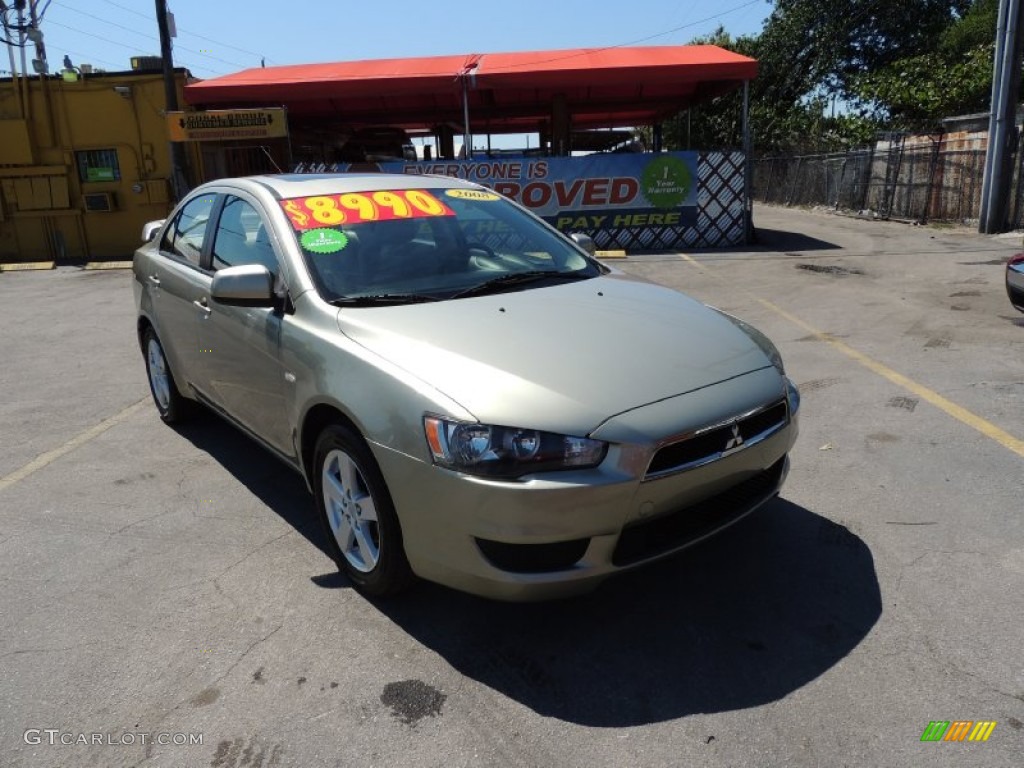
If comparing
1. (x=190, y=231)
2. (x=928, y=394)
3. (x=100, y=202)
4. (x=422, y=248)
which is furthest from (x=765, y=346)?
(x=100, y=202)

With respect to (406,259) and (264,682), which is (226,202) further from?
(264,682)

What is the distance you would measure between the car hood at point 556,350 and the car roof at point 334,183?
3.53 ft

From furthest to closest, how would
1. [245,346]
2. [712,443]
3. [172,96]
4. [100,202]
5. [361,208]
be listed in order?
[100,202]
[172,96]
[361,208]
[245,346]
[712,443]

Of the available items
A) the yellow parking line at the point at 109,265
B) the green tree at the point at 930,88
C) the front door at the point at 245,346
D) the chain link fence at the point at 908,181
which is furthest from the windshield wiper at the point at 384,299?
the green tree at the point at 930,88

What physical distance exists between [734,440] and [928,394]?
11.0 ft

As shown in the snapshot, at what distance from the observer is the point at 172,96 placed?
16375mm

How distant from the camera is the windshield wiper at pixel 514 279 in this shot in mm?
3405

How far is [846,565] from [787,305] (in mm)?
6216

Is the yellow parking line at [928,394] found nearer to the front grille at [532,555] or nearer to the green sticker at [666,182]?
the front grille at [532,555]

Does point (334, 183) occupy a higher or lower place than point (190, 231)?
higher

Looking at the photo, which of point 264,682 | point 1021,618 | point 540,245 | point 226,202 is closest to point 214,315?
point 226,202

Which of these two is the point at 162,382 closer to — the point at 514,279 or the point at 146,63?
the point at 514,279

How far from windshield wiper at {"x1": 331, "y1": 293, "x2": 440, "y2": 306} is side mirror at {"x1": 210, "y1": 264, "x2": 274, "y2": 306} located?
336mm

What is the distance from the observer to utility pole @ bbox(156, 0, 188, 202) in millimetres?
16125
